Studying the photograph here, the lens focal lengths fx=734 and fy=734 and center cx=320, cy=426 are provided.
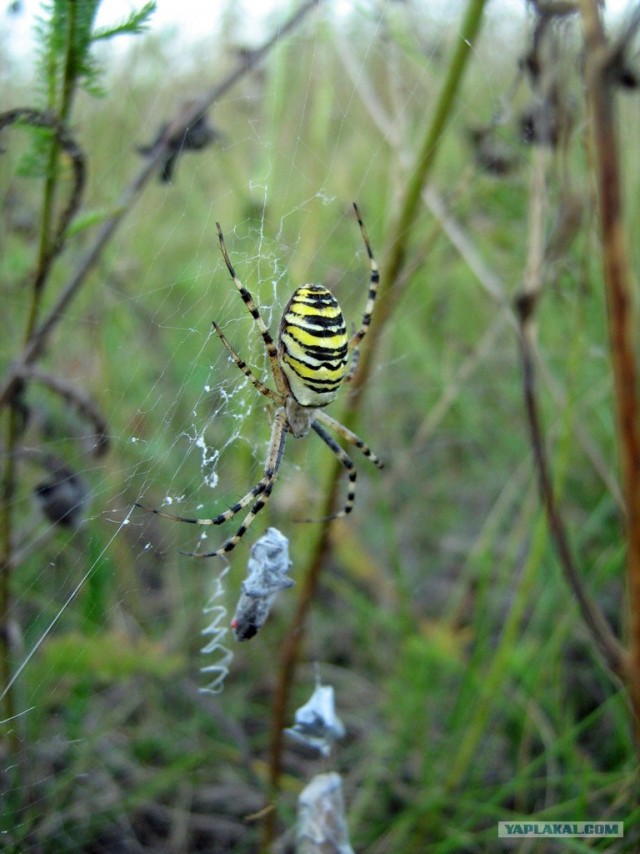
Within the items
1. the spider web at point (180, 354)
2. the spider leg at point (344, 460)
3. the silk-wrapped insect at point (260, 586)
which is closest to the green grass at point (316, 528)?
the spider web at point (180, 354)

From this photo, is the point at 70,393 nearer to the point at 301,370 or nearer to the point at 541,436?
the point at 301,370

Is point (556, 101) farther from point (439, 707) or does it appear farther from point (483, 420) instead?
point (439, 707)

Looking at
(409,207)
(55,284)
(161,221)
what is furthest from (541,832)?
(161,221)

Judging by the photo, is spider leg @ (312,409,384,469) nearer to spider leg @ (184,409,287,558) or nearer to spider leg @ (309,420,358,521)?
spider leg @ (309,420,358,521)

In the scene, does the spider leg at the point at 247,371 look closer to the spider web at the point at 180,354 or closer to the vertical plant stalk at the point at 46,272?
the spider web at the point at 180,354

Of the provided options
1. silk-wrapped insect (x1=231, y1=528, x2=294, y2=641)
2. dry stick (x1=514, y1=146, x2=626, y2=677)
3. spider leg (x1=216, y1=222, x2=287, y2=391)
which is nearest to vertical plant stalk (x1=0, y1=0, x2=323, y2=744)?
spider leg (x1=216, y1=222, x2=287, y2=391)

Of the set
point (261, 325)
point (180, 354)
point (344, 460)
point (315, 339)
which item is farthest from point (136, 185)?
point (180, 354)
